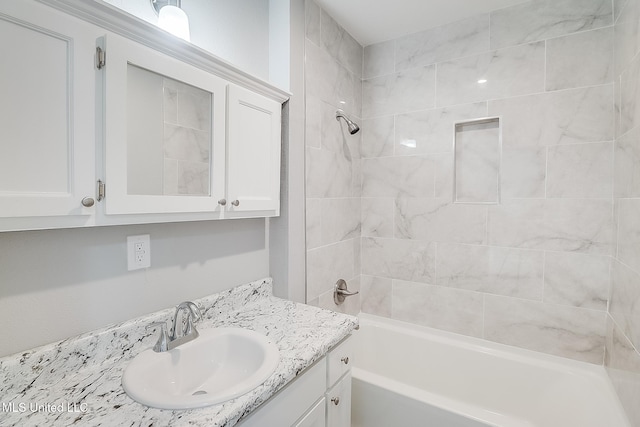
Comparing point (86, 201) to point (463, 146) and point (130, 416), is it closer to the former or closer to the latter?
point (130, 416)

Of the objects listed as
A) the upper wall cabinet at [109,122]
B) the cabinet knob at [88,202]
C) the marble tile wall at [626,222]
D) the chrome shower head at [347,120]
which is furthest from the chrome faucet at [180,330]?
the marble tile wall at [626,222]

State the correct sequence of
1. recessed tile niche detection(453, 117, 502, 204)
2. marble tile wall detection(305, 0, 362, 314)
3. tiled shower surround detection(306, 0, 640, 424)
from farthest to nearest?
recessed tile niche detection(453, 117, 502, 204) → marble tile wall detection(305, 0, 362, 314) → tiled shower surround detection(306, 0, 640, 424)

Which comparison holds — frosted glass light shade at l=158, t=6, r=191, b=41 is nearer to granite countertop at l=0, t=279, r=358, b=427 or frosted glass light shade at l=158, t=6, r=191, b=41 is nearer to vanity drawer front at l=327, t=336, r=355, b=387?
granite countertop at l=0, t=279, r=358, b=427

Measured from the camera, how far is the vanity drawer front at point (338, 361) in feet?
4.08

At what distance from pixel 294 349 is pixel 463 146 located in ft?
5.58

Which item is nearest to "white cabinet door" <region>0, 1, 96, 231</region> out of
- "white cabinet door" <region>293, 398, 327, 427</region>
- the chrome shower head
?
"white cabinet door" <region>293, 398, 327, 427</region>

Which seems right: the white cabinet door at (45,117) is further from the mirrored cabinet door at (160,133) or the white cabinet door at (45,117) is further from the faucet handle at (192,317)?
the faucet handle at (192,317)

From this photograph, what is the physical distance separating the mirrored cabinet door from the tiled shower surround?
71 cm

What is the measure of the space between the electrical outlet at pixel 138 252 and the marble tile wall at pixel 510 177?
161 centimetres

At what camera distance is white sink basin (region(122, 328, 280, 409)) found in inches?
33.2

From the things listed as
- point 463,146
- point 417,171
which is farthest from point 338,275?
point 463,146

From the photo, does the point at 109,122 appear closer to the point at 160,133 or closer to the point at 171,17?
the point at 160,133

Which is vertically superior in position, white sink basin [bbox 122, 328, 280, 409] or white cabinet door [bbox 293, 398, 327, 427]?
white sink basin [bbox 122, 328, 280, 409]

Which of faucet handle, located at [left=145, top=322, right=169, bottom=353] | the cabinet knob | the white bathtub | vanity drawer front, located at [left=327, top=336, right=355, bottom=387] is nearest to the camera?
the cabinet knob
